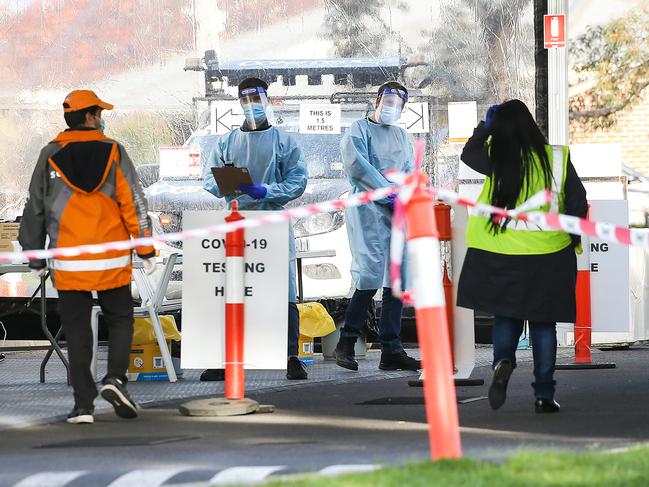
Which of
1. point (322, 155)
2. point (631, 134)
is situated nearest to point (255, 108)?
point (322, 155)

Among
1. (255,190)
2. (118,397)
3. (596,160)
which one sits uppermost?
(596,160)

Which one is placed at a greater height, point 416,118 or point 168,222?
point 416,118

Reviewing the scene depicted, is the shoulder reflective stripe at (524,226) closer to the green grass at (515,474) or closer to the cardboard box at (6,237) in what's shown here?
the green grass at (515,474)

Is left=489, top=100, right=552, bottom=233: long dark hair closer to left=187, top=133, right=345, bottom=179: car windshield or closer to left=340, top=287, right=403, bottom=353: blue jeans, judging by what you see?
left=340, top=287, right=403, bottom=353: blue jeans

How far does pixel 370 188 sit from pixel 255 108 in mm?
1091

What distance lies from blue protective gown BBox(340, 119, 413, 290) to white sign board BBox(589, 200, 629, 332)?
1.53 metres

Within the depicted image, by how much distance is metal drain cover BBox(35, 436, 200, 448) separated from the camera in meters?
8.05

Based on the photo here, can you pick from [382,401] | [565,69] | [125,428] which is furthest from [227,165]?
[565,69]

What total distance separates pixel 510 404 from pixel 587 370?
271 cm

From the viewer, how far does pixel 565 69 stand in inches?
607

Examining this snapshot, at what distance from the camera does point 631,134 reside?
19234 mm

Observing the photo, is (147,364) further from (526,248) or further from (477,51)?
(477,51)

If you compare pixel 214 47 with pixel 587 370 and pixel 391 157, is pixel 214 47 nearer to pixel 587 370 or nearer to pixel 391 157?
pixel 391 157

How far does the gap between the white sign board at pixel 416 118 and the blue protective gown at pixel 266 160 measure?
2.96 m
